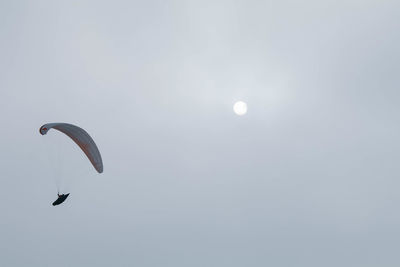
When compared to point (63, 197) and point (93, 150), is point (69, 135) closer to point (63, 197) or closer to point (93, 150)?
point (93, 150)

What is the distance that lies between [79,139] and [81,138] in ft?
1.04

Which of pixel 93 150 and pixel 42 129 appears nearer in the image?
pixel 42 129

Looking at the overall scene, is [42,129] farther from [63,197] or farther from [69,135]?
[63,197]

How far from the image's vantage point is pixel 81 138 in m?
47.9

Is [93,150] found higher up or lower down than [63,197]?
higher up

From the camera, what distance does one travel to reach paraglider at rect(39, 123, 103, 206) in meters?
45.0

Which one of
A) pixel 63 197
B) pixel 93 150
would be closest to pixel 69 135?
pixel 93 150

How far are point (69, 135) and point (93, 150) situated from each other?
3547mm

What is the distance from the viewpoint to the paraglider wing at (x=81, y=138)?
149ft

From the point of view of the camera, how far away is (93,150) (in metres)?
49.0

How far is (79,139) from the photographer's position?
48.0m

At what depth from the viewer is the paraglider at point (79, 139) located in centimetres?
4497

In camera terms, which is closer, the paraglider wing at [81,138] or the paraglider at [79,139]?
the paraglider at [79,139]

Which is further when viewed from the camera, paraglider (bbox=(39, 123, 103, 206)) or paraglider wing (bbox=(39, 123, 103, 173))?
paraglider wing (bbox=(39, 123, 103, 173))
